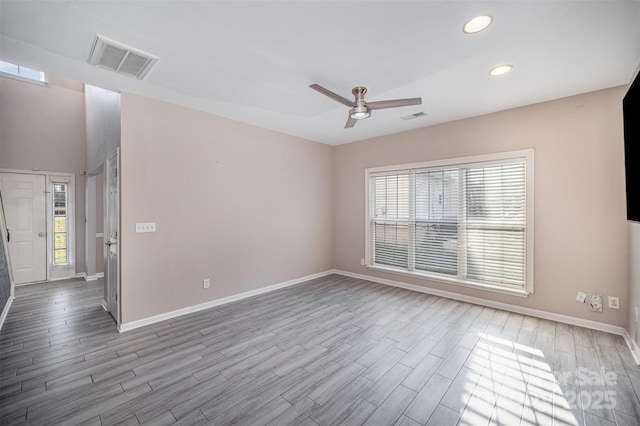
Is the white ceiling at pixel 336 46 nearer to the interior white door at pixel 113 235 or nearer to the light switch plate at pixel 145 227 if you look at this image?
the interior white door at pixel 113 235

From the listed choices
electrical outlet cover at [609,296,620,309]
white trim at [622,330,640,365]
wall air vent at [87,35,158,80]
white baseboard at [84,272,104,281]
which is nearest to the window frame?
white baseboard at [84,272,104,281]

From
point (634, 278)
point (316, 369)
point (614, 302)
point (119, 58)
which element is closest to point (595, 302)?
point (614, 302)

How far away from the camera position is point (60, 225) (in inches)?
219

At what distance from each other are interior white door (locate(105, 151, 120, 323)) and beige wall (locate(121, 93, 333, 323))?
0.20 m

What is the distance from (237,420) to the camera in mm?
1784

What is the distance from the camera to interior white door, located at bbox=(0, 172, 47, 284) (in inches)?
196

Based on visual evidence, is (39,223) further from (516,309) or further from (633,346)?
(633,346)

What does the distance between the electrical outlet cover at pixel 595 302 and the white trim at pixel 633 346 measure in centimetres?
28

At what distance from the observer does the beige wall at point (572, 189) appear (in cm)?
296

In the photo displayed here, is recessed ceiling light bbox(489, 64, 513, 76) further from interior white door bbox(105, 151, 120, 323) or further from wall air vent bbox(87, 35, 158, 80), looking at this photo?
interior white door bbox(105, 151, 120, 323)

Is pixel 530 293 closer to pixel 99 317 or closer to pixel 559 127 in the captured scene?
pixel 559 127

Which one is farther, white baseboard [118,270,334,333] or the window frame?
the window frame

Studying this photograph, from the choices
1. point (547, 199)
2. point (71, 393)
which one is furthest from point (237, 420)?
point (547, 199)

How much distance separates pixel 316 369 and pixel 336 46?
280cm
